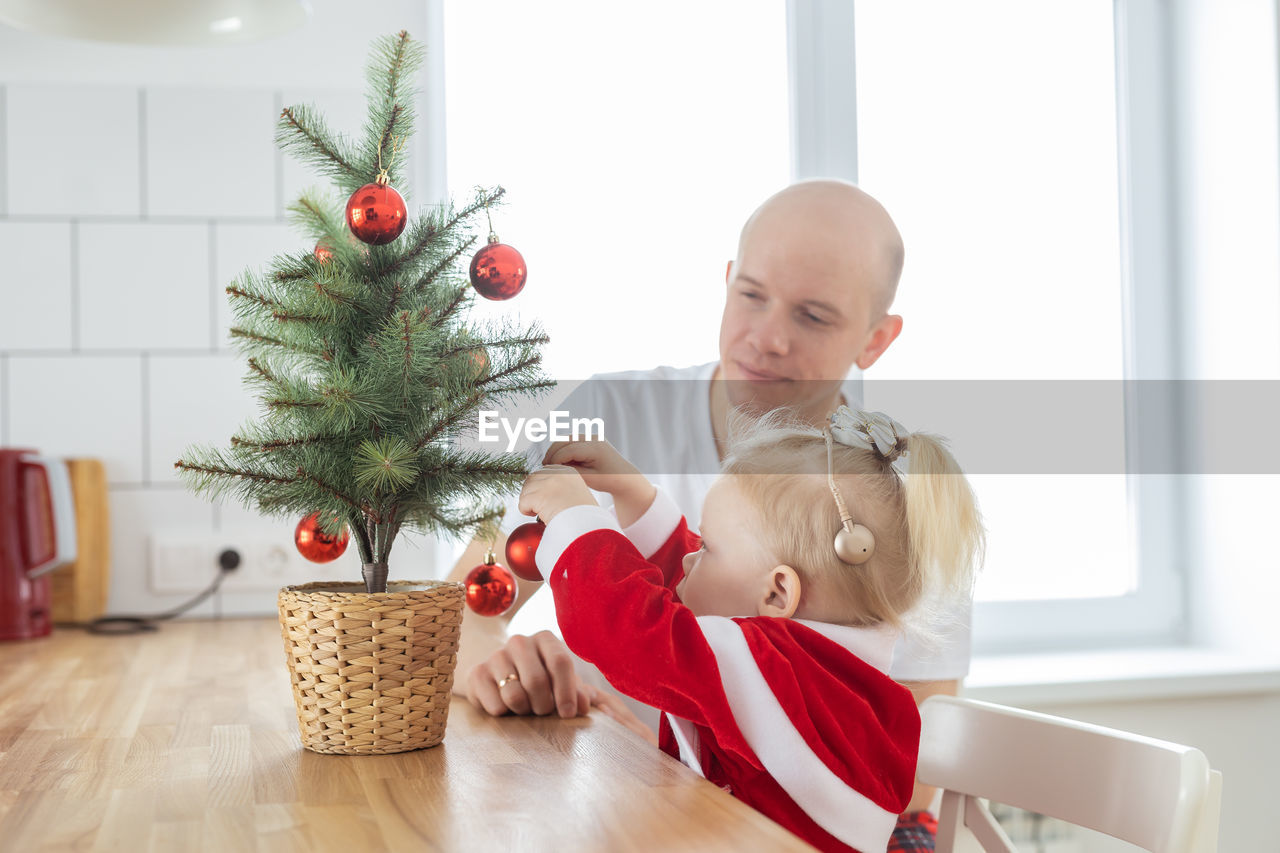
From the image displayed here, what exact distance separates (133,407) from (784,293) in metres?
1.02

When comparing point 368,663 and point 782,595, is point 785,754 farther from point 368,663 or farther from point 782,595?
point 368,663

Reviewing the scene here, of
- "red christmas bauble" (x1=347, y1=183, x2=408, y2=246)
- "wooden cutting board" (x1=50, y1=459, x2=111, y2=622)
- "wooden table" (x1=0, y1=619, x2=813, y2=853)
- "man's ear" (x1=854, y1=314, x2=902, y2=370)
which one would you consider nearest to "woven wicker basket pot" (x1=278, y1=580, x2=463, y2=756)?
"wooden table" (x1=0, y1=619, x2=813, y2=853)

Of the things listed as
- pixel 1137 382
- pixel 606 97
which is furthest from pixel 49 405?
pixel 1137 382

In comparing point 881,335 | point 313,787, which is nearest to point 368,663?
point 313,787

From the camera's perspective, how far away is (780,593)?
86cm

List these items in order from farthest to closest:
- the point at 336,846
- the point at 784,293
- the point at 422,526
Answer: the point at 784,293 < the point at 422,526 < the point at 336,846

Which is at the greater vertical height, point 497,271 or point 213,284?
point 213,284

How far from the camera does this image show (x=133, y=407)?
5.20 ft

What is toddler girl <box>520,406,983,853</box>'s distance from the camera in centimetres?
73

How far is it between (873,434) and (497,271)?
1.17ft

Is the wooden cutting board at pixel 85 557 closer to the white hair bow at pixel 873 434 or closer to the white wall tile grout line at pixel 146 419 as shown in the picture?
the white wall tile grout line at pixel 146 419

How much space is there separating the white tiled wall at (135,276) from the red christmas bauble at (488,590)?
2.82ft

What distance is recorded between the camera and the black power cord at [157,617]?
1.49 meters

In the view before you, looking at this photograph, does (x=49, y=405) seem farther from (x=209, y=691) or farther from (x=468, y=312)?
(x=468, y=312)
